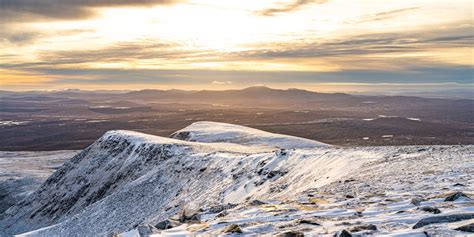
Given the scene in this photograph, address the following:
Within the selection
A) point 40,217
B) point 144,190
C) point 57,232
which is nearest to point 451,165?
point 144,190

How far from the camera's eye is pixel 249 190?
1141 inches

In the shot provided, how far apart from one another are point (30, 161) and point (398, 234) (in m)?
132

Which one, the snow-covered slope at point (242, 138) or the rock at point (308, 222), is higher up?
the rock at point (308, 222)

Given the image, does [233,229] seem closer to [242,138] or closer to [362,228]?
[362,228]

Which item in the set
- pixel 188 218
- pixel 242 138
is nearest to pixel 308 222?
pixel 188 218

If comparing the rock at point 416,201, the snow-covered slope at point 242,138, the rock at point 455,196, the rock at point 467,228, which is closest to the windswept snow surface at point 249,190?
the rock at point 416,201

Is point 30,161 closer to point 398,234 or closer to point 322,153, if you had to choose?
point 322,153

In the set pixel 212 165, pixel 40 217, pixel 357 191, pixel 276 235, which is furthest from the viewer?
pixel 40 217

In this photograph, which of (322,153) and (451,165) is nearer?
(451,165)

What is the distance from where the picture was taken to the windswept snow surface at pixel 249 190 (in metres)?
11.5

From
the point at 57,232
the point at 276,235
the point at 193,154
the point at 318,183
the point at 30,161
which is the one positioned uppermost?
the point at 276,235

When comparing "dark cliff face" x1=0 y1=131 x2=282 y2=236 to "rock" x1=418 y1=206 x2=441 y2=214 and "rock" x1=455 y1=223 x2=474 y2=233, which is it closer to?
"rock" x1=418 y1=206 x2=441 y2=214

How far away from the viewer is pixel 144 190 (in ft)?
134

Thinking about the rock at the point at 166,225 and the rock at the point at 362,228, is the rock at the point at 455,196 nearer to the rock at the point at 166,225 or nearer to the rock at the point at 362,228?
the rock at the point at 362,228
